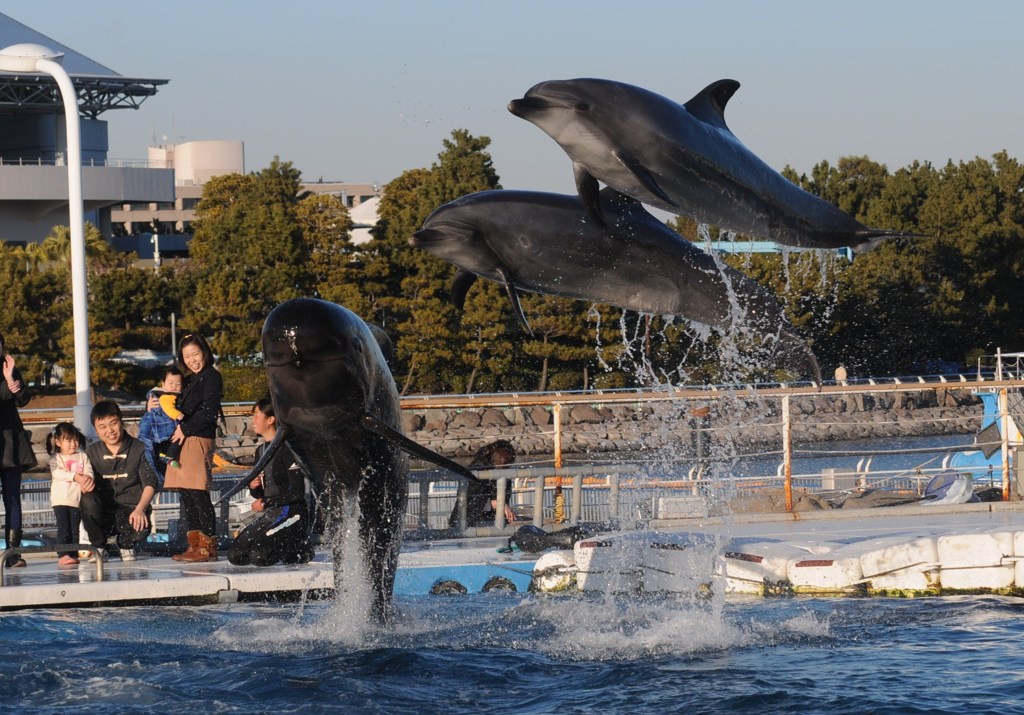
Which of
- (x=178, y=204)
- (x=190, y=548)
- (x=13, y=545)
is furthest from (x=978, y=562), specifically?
(x=178, y=204)

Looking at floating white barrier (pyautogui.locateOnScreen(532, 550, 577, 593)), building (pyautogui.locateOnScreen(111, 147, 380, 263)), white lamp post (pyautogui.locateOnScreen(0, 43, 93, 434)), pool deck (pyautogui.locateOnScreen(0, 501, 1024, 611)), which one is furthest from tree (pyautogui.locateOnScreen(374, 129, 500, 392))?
building (pyautogui.locateOnScreen(111, 147, 380, 263))

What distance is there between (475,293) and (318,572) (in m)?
32.3

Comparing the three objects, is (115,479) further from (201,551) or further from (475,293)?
(475,293)

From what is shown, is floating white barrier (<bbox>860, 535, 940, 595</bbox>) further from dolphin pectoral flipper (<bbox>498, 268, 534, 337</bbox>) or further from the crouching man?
the crouching man

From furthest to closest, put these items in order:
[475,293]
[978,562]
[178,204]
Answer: [178,204] → [475,293] → [978,562]

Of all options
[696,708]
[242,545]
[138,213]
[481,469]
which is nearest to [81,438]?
[242,545]

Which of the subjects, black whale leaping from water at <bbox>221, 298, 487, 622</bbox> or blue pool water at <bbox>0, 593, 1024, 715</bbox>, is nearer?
black whale leaping from water at <bbox>221, 298, 487, 622</bbox>

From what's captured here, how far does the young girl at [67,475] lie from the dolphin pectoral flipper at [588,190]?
5901 millimetres

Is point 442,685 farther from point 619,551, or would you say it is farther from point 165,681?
point 619,551

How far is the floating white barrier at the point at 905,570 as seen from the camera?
10.4 metres

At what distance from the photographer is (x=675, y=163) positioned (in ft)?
22.3

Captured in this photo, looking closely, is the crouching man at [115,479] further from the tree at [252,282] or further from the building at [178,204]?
the building at [178,204]

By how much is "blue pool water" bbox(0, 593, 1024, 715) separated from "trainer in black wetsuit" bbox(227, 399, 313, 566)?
74 centimetres

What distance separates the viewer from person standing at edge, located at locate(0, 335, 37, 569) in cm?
1125
